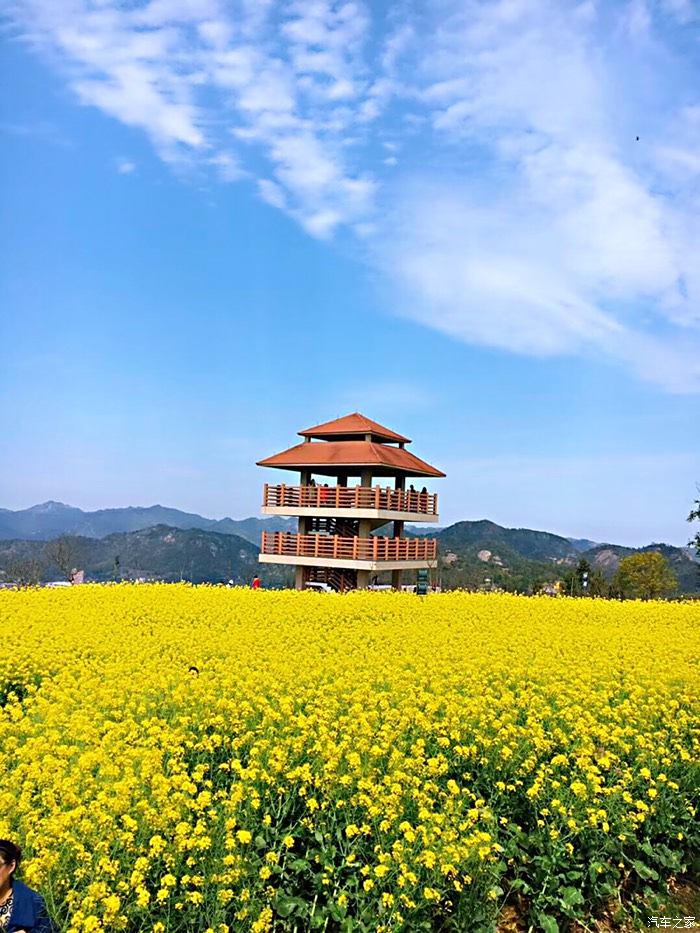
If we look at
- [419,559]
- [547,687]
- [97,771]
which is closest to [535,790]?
[547,687]

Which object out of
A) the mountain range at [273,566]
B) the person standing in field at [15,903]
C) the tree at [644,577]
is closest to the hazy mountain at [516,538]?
the mountain range at [273,566]

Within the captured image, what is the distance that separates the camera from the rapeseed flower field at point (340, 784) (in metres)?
3.86

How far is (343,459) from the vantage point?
22.2 meters

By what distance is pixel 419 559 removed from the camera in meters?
23.5

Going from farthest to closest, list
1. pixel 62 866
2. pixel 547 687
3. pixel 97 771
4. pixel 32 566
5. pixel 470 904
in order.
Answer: pixel 32 566, pixel 547 687, pixel 97 771, pixel 470 904, pixel 62 866

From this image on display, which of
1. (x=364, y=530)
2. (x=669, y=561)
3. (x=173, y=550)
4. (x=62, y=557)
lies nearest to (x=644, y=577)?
(x=669, y=561)

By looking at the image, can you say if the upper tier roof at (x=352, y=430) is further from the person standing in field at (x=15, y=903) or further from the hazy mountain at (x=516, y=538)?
the hazy mountain at (x=516, y=538)

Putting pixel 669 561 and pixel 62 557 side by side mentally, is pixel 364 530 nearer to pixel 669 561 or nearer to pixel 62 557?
pixel 62 557

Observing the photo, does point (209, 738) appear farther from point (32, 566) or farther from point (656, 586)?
point (32, 566)

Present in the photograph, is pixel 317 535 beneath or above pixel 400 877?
above

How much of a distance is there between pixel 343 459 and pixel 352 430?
163 cm

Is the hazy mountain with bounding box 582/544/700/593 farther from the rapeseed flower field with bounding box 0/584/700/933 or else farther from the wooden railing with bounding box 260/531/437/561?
the rapeseed flower field with bounding box 0/584/700/933

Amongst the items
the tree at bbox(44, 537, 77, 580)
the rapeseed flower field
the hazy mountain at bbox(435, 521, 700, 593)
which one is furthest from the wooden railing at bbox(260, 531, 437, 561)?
the rapeseed flower field

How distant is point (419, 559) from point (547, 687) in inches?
655
